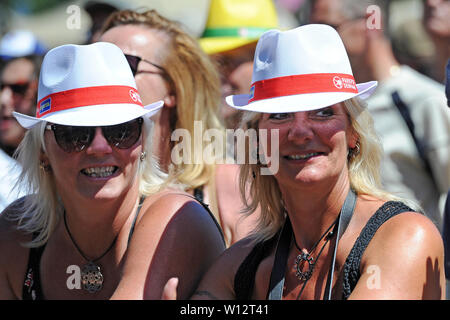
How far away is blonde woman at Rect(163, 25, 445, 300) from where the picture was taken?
2.74 meters

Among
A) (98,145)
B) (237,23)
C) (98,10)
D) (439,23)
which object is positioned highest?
(98,10)

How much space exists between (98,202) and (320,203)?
3.20ft

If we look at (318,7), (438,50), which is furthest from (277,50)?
(438,50)

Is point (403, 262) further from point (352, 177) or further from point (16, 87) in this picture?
point (16, 87)

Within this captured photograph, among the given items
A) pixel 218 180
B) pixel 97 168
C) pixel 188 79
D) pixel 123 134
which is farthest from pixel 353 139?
pixel 188 79

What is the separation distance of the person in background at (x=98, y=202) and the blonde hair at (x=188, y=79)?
0.69 m

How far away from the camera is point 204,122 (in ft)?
14.2

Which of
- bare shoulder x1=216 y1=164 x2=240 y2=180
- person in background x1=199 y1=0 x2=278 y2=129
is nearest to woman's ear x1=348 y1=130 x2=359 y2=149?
bare shoulder x1=216 y1=164 x2=240 y2=180

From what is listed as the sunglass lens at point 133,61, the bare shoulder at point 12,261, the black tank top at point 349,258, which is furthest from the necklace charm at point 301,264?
the sunglass lens at point 133,61

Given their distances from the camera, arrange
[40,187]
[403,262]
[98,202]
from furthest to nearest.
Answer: [40,187]
[98,202]
[403,262]

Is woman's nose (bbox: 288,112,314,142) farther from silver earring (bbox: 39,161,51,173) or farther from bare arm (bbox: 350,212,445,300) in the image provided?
silver earring (bbox: 39,161,51,173)

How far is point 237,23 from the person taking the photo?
5570 millimetres
